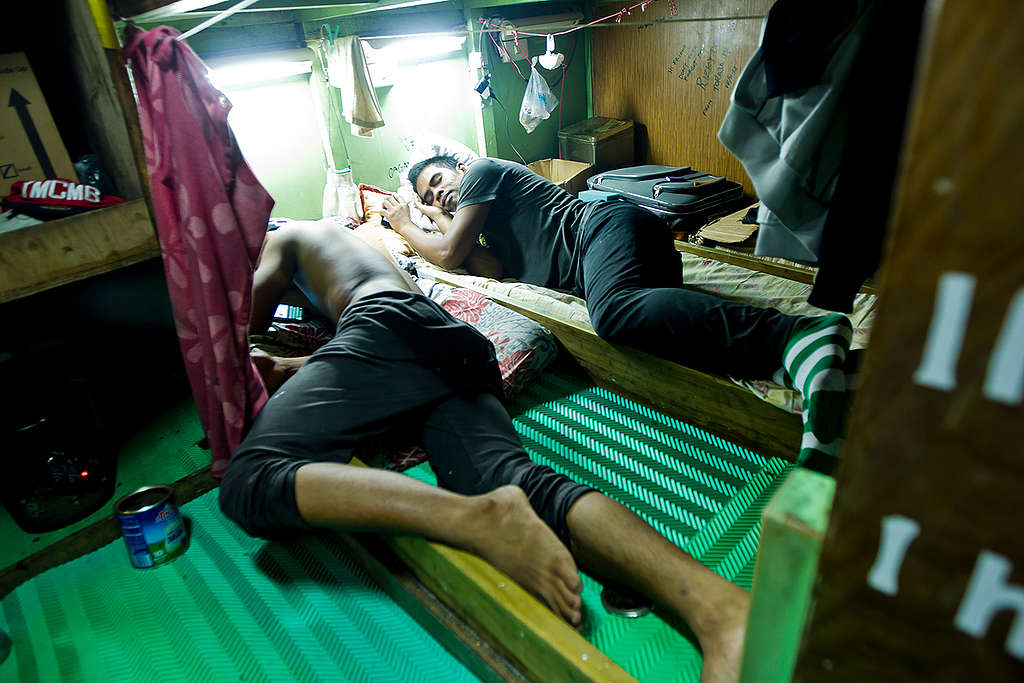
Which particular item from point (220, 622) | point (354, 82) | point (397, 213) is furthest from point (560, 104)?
point (220, 622)

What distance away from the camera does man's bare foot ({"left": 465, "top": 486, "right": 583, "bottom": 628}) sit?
1141 mm

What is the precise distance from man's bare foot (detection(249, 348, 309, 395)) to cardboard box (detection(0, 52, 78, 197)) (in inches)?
30.2

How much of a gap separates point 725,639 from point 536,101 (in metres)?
3.90

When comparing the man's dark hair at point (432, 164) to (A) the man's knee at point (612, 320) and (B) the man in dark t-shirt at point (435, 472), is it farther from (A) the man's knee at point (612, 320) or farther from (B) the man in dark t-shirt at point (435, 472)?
(A) the man's knee at point (612, 320)

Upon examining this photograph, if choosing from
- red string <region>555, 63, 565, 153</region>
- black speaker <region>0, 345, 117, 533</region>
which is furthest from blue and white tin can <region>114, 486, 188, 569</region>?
red string <region>555, 63, 565, 153</region>

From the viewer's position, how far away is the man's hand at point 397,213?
307cm

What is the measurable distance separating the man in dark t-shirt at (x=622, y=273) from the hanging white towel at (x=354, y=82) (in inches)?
16.6

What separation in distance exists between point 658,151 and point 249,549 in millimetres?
4227

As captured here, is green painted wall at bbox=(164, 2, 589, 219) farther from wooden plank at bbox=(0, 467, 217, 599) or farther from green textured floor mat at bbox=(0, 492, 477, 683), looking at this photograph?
green textured floor mat at bbox=(0, 492, 477, 683)

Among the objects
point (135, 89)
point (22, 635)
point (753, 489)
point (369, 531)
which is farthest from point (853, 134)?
point (22, 635)

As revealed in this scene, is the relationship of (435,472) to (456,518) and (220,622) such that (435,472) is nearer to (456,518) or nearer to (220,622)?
(456,518)

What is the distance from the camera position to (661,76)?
427 centimetres

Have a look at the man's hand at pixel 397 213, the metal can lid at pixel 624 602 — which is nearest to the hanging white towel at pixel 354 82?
the man's hand at pixel 397 213

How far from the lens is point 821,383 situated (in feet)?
4.44
